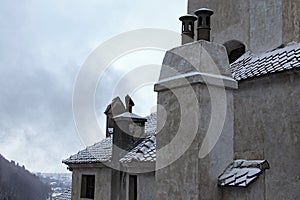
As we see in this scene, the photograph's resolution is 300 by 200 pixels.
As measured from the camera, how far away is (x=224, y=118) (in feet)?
17.8

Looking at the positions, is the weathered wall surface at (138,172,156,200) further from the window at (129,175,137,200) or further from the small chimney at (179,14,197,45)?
the small chimney at (179,14,197,45)

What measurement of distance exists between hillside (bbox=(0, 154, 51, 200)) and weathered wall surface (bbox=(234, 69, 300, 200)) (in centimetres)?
4353

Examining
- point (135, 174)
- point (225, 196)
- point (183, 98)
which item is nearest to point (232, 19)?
point (135, 174)

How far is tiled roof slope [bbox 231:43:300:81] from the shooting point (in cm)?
786

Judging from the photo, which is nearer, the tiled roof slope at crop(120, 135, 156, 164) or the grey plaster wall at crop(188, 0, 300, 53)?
the grey plaster wall at crop(188, 0, 300, 53)

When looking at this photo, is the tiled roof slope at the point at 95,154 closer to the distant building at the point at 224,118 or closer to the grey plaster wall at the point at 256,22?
the distant building at the point at 224,118

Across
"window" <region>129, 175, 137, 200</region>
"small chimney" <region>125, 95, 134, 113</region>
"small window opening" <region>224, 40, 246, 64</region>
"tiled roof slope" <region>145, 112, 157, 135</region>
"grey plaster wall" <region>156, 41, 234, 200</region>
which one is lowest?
"window" <region>129, 175, 137, 200</region>

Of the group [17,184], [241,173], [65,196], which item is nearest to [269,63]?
[241,173]

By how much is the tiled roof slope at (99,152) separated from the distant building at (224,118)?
126mm

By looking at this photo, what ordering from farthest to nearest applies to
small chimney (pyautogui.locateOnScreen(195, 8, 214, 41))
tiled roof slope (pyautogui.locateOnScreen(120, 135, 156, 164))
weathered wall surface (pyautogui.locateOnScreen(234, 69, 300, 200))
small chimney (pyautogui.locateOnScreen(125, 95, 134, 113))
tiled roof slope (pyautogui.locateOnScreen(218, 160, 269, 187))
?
small chimney (pyautogui.locateOnScreen(125, 95, 134, 113)) < tiled roof slope (pyautogui.locateOnScreen(120, 135, 156, 164)) < weathered wall surface (pyautogui.locateOnScreen(234, 69, 300, 200)) < small chimney (pyautogui.locateOnScreen(195, 8, 214, 41)) < tiled roof slope (pyautogui.locateOnScreen(218, 160, 269, 187))

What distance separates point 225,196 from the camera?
16.8 ft

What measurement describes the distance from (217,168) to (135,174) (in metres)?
6.86

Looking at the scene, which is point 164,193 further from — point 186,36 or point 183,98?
point 186,36

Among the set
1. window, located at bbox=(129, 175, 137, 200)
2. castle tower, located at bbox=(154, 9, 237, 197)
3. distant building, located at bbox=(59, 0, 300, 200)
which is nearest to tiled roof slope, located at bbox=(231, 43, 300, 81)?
distant building, located at bbox=(59, 0, 300, 200)
